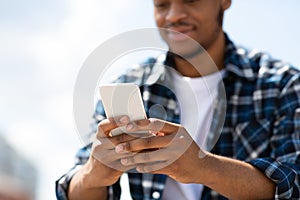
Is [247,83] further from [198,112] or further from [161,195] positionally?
[161,195]

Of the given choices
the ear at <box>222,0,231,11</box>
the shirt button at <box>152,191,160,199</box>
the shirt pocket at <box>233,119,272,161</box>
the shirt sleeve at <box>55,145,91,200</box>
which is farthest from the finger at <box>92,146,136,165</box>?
the ear at <box>222,0,231,11</box>

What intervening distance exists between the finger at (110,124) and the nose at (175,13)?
2.20 ft

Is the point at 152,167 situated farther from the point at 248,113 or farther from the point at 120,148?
the point at 248,113

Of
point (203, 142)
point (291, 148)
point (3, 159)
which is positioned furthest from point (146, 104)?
point (3, 159)

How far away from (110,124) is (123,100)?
0.08 m

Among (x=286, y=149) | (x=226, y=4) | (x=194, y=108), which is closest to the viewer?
(x=286, y=149)

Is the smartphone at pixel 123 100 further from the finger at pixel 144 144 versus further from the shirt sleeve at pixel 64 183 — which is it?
the shirt sleeve at pixel 64 183

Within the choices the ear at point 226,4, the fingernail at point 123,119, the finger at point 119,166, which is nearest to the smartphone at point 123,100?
the fingernail at point 123,119

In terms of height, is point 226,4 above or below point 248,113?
above

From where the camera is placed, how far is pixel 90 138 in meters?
1.52

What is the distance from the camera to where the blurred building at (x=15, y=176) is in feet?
1.71

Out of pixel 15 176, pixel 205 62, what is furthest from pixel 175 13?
pixel 15 176

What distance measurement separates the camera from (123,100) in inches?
44.5

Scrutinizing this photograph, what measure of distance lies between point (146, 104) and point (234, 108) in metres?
0.29
